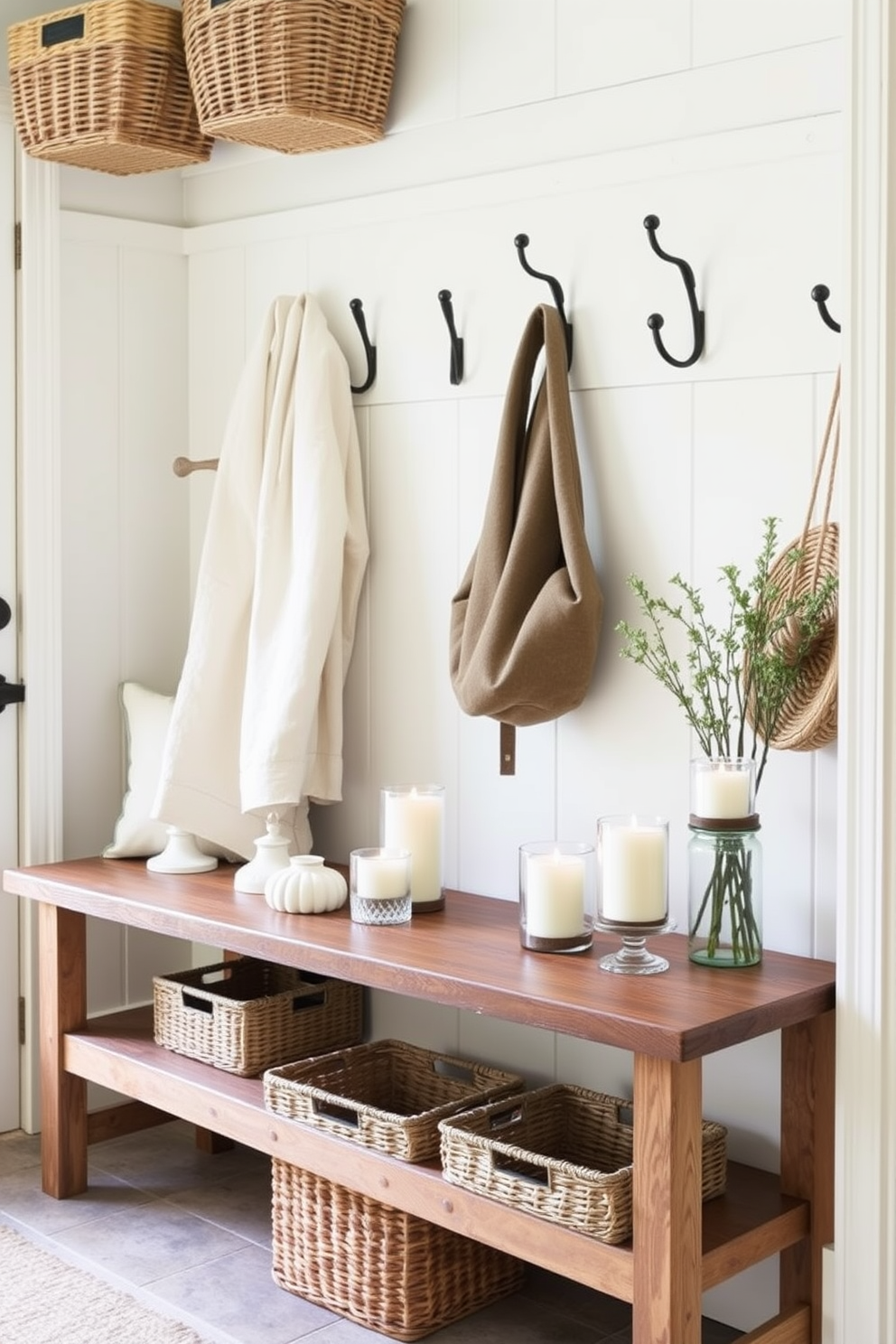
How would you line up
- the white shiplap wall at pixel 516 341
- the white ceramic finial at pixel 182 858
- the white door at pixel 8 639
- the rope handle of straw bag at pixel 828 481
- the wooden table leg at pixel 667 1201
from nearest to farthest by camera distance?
the wooden table leg at pixel 667 1201 < the rope handle of straw bag at pixel 828 481 < the white shiplap wall at pixel 516 341 < the white ceramic finial at pixel 182 858 < the white door at pixel 8 639

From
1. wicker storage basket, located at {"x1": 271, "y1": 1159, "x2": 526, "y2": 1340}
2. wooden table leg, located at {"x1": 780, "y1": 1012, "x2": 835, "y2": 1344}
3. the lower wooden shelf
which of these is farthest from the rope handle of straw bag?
wicker storage basket, located at {"x1": 271, "y1": 1159, "x2": 526, "y2": 1340}

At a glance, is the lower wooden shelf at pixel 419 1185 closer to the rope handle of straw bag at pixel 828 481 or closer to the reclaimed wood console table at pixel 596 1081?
the reclaimed wood console table at pixel 596 1081

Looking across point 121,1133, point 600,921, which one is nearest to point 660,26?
point 600,921

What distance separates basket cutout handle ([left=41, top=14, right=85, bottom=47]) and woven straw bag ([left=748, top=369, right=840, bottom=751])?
145 cm

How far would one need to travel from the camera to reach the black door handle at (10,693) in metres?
2.84

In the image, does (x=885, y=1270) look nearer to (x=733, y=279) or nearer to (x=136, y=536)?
(x=733, y=279)

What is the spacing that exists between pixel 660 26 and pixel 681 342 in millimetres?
445

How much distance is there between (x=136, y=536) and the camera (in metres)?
3.02

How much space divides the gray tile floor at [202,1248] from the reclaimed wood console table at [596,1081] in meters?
0.12

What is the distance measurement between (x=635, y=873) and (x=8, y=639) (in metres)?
1.42

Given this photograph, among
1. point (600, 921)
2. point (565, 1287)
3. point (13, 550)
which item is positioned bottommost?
point (565, 1287)

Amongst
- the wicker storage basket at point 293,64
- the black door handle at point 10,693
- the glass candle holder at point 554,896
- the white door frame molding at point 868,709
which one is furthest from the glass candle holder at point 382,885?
the wicker storage basket at point 293,64

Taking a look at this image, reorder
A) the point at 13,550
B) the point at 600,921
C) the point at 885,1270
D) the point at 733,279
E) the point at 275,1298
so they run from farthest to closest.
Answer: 1. the point at 13,550
2. the point at 275,1298
3. the point at 733,279
4. the point at 600,921
5. the point at 885,1270

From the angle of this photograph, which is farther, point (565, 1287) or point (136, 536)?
point (136, 536)
